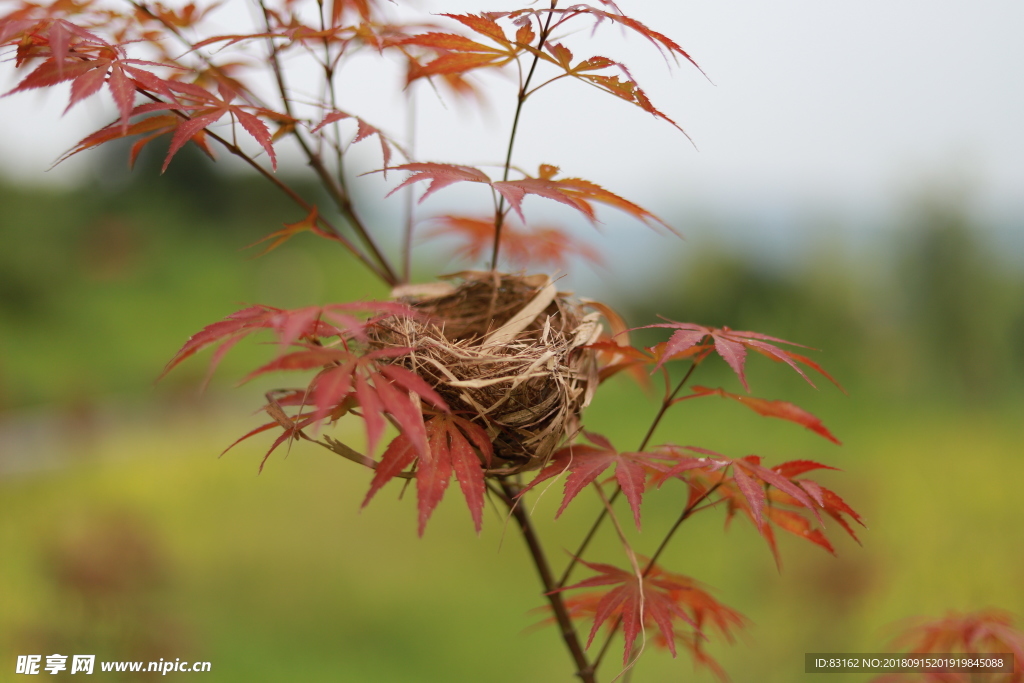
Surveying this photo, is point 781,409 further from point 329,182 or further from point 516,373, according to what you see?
point 329,182

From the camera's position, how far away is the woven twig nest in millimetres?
638

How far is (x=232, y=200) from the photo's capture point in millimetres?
7715

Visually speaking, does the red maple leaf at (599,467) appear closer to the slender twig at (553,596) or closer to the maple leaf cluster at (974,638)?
the slender twig at (553,596)

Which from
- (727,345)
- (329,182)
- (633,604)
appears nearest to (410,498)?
(329,182)

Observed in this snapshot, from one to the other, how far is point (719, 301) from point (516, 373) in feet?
15.0

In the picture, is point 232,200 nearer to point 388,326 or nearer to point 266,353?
Answer: point 266,353

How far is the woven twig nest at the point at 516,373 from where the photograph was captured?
25.1 inches

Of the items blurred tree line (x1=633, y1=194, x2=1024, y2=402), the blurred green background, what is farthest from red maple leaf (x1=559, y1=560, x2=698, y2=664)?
blurred tree line (x1=633, y1=194, x2=1024, y2=402)

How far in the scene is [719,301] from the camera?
493cm

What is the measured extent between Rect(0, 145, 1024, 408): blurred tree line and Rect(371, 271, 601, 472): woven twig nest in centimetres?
346

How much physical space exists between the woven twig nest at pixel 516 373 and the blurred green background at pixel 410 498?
164 mm

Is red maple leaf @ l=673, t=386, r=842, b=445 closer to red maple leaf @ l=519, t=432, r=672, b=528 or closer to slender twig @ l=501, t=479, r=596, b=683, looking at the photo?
red maple leaf @ l=519, t=432, r=672, b=528

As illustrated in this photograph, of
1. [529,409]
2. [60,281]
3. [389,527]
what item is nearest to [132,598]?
[389,527]

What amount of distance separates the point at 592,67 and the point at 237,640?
2.40 meters
